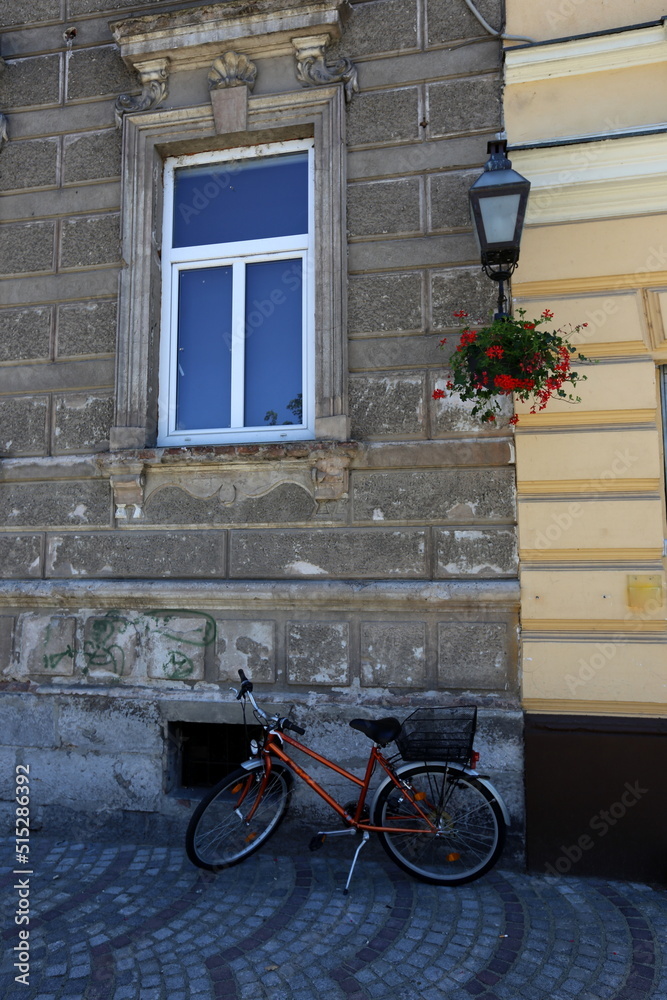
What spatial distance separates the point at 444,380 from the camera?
443 centimetres

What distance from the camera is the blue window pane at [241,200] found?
498 cm

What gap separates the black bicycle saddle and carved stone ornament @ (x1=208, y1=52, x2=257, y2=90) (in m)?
4.31

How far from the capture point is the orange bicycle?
3.78 metres

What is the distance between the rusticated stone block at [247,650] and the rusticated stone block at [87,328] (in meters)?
2.16

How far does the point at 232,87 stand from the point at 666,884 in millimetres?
5700

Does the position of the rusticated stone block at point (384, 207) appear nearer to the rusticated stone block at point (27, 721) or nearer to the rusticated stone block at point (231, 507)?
the rusticated stone block at point (231, 507)

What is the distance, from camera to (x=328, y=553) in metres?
4.45

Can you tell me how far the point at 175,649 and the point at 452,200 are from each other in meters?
3.45

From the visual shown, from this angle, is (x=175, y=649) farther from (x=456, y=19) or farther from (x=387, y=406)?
(x=456, y=19)

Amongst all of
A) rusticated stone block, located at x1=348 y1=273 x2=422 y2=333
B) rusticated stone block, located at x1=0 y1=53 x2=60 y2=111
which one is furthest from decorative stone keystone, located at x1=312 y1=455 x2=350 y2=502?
rusticated stone block, located at x1=0 y1=53 x2=60 y2=111

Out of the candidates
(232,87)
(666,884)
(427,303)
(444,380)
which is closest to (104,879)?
(666,884)

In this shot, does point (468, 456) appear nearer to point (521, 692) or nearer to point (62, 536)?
point (521, 692)

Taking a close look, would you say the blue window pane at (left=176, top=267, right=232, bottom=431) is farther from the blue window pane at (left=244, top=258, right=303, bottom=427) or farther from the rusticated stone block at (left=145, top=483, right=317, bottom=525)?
the rusticated stone block at (left=145, top=483, right=317, bottom=525)

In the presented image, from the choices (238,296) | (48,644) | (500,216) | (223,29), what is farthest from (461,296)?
(48,644)
